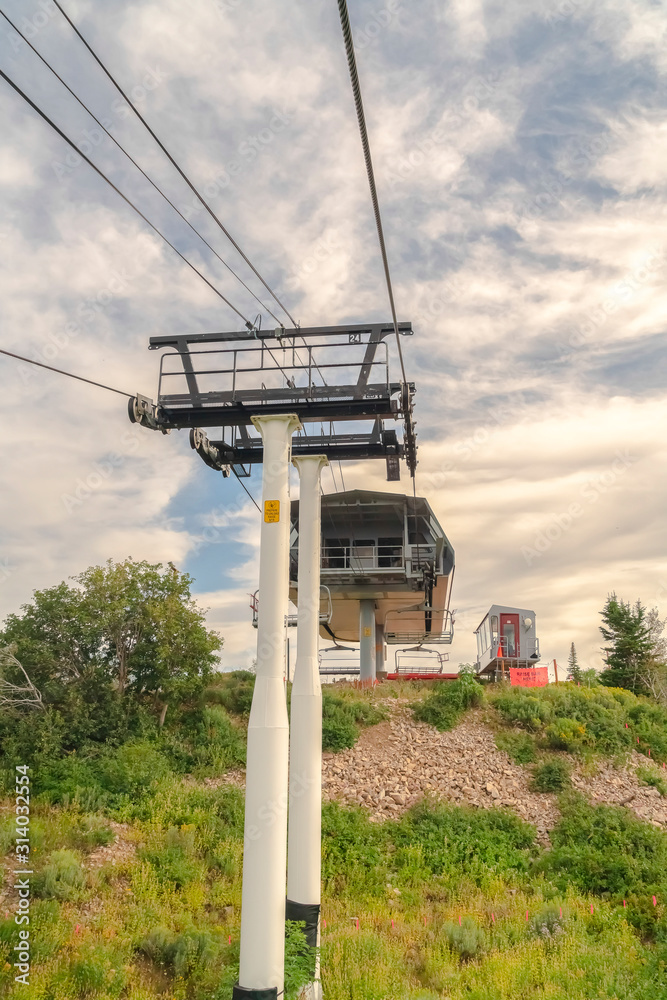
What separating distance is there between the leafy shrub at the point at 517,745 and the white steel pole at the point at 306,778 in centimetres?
1243

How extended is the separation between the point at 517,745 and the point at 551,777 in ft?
6.04

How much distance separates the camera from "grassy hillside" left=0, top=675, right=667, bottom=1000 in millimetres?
11156

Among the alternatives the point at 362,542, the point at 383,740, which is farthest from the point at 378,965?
the point at 362,542

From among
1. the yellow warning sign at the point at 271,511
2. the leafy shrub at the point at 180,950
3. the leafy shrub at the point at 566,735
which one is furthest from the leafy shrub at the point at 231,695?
the yellow warning sign at the point at 271,511

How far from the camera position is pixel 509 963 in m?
11.6

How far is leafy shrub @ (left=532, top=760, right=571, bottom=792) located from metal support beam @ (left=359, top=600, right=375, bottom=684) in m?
9.03

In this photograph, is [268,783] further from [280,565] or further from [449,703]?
[449,703]

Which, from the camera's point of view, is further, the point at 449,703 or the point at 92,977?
the point at 449,703

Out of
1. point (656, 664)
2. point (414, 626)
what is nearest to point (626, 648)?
point (656, 664)

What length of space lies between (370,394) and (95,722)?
1379 centimetres

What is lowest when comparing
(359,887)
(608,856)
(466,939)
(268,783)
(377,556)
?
(466,939)

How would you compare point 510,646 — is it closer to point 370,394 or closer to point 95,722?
point 95,722

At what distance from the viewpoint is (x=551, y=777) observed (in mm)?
19969

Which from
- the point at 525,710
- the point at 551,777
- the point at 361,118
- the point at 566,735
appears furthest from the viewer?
the point at 525,710
